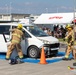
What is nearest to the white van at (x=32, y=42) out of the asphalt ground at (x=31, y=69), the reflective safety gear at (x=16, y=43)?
the reflective safety gear at (x=16, y=43)

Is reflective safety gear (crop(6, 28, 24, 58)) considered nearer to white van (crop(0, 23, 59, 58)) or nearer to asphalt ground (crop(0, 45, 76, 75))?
asphalt ground (crop(0, 45, 76, 75))

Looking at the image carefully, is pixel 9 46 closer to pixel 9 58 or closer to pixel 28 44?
pixel 9 58

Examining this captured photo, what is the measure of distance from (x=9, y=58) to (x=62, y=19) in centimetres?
2244

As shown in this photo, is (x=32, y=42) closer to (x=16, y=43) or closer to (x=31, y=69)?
(x=16, y=43)

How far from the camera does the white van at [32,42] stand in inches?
569

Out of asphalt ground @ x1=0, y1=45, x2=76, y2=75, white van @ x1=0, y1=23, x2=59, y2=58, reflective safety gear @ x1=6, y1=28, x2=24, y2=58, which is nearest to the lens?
asphalt ground @ x1=0, y1=45, x2=76, y2=75

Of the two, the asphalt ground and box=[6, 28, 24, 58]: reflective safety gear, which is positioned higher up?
box=[6, 28, 24, 58]: reflective safety gear

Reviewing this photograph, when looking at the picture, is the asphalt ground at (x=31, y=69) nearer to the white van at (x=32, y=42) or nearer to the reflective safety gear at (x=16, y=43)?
the reflective safety gear at (x=16, y=43)

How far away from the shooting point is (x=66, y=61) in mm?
13867

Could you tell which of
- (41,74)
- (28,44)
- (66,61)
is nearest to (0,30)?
(28,44)

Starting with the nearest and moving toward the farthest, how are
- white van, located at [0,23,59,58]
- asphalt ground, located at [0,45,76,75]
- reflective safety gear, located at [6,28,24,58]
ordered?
asphalt ground, located at [0,45,76,75]
reflective safety gear, located at [6,28,24,58]
white van, located at [0,23,59,58]

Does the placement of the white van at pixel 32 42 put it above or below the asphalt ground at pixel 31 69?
above

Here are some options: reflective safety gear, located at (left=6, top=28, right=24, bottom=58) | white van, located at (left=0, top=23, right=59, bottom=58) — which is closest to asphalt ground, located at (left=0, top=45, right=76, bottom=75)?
reflective safety gear, located at (left=6, top=28, right=24, bottom=58)

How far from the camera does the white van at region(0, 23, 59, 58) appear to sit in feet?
47.4
